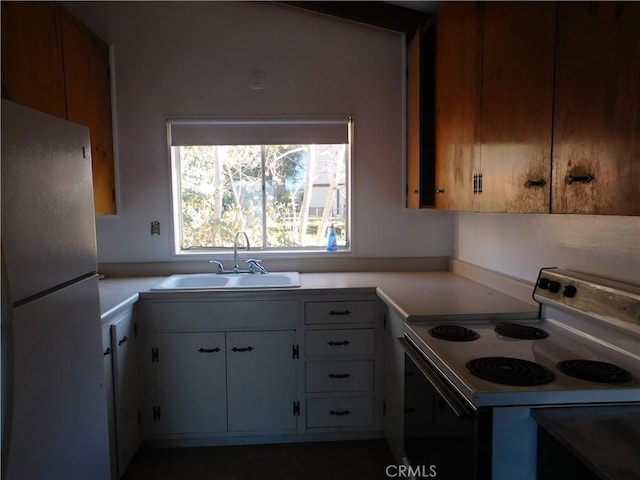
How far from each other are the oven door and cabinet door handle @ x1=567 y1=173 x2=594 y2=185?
2.16 feet

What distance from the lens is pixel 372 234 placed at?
304 centimetres

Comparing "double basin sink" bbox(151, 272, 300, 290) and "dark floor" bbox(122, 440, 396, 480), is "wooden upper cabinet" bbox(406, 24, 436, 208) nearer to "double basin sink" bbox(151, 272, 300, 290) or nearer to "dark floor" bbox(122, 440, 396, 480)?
"double basin sink" bbox(151, 272, 300, 290)

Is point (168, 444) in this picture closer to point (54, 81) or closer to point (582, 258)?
point (54, 81)

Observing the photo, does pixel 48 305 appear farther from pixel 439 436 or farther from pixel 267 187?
pixel 267 187

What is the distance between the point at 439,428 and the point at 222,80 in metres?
2.46

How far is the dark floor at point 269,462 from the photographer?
223 cm

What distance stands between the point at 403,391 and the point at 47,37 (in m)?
2.32

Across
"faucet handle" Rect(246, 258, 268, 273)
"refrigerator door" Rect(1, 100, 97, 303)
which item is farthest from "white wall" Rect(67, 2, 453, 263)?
"refrigerator door" Rect(1, 100, 97, 303)

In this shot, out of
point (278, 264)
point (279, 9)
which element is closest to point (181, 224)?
point (278, 264)

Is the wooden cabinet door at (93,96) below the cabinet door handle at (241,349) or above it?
above

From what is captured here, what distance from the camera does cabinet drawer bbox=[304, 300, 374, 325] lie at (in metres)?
2.43

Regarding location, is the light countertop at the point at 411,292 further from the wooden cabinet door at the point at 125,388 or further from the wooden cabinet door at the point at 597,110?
the wooden cabinet door at the point at 597,110

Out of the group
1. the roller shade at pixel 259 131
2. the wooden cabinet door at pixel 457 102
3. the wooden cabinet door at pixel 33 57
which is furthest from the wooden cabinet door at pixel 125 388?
the wooden cabinet door at pixel 457 102

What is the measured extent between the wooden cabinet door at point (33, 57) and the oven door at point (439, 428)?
1909 millimetres
